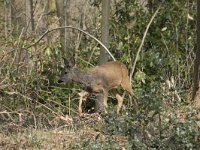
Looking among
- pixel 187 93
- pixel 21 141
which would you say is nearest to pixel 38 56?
pixel 187 93

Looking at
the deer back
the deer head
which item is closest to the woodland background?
the deer back

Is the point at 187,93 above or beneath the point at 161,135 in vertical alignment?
beneath

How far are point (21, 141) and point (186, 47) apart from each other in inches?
282

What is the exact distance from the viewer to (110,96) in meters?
13.4

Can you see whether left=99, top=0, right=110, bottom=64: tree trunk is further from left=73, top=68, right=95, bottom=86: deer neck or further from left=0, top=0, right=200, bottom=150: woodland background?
left=73, top=68, right=95, bottom=86: deer neck

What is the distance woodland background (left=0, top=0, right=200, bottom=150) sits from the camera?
22.3ft

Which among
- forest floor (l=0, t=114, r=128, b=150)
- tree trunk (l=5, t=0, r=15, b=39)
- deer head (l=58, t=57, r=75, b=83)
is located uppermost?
tree trunk (l=5, t=0, r=15, b=39)

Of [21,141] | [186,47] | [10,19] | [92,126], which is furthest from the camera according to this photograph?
[10,19]

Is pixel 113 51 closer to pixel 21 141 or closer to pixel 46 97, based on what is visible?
pixel 46 97

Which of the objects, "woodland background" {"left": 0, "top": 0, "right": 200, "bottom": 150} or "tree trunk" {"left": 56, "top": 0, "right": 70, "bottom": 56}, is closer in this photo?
"woodland background" {"left": 0, "top": 0, "right": 200, "bottom": 150}

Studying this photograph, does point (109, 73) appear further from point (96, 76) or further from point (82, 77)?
point (82, 77)

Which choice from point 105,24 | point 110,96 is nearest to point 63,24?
point 110,96

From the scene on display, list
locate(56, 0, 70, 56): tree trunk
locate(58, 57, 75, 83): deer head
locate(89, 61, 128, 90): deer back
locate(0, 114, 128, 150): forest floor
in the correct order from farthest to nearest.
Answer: locate(56, 0, 70, 56): tree trunk
locate(89, 61, 128, 90): deer back
locate(58, 57, 75, 83): deer head
locate(0, 114, 128, 150): forest floor

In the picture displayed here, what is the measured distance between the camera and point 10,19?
15961 mm
